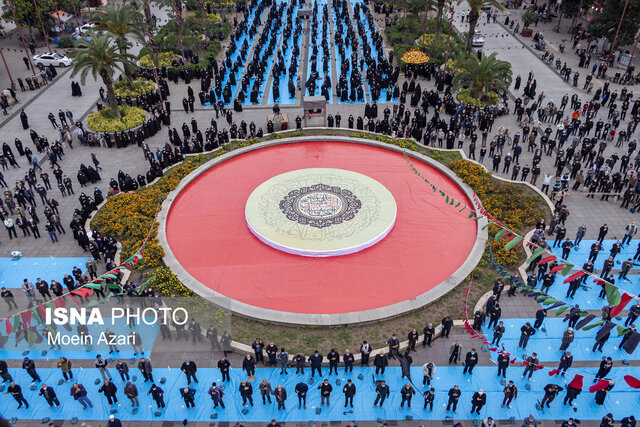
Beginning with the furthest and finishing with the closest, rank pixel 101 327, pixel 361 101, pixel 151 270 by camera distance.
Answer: pixel 361 101 < pixel 151 270 < pixel 101 327

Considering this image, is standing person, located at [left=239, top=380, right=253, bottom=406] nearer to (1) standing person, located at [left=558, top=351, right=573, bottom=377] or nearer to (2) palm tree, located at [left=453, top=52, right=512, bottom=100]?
(1) standing person, located at [left=558, top=351, right=573, bottom=377]

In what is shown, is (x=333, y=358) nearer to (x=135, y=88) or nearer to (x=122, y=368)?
(x=122, y=368)

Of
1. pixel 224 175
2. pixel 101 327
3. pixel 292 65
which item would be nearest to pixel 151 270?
pixel 101 327

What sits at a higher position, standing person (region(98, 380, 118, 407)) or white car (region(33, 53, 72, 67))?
white car (region(33, 53, 72, 67))

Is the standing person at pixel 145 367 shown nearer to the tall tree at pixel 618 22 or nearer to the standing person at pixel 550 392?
the standing person at pixel 550 392

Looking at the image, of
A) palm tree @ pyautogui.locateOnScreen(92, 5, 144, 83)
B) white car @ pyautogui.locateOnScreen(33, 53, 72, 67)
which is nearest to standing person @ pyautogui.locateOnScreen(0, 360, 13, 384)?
palm tree @ pyautogui.locateOnScreen(92, 5, 144, 83)

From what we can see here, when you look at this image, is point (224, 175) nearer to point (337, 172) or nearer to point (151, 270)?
point (337, 172)
